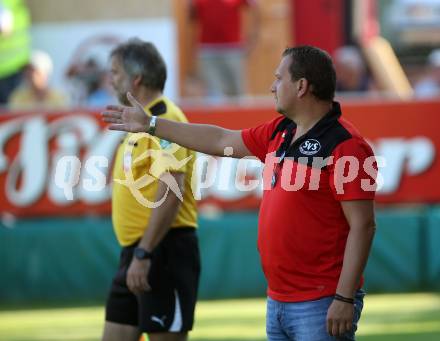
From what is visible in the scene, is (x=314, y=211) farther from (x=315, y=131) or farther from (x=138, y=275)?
(x=138, y=275)

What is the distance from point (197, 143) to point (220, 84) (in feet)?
27.6

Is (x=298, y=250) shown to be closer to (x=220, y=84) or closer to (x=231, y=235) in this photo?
(x=231, y=235)

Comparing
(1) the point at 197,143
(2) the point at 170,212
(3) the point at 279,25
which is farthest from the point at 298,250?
(3) the point at 279,25

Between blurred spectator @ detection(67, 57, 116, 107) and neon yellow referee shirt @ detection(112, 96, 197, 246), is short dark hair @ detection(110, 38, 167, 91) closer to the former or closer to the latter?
neon yellow referee shirt @ detection(112, 96, 197, 246)

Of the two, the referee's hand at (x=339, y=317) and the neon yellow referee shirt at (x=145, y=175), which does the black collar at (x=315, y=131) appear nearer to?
the referee's hand at (x=339, y=317)

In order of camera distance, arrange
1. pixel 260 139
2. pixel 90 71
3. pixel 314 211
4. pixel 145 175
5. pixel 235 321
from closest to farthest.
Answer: pixel 314 211, pixel 260 139, pixel 145 175, pixel 235 321, pixel 90 71

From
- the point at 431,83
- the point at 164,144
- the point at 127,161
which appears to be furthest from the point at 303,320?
the point at 431,83

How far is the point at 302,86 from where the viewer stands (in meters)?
4.90

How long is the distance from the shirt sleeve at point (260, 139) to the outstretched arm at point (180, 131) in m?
0.04

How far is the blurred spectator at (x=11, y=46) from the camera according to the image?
43.1ft

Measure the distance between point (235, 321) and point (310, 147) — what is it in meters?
4.87

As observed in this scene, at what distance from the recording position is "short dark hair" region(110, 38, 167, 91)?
5.98 metres

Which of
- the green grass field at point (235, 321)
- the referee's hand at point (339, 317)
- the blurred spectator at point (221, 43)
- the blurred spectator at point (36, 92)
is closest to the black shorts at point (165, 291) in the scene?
the referee's hand at point (339, 317)

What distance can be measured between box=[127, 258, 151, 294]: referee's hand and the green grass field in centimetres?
296
